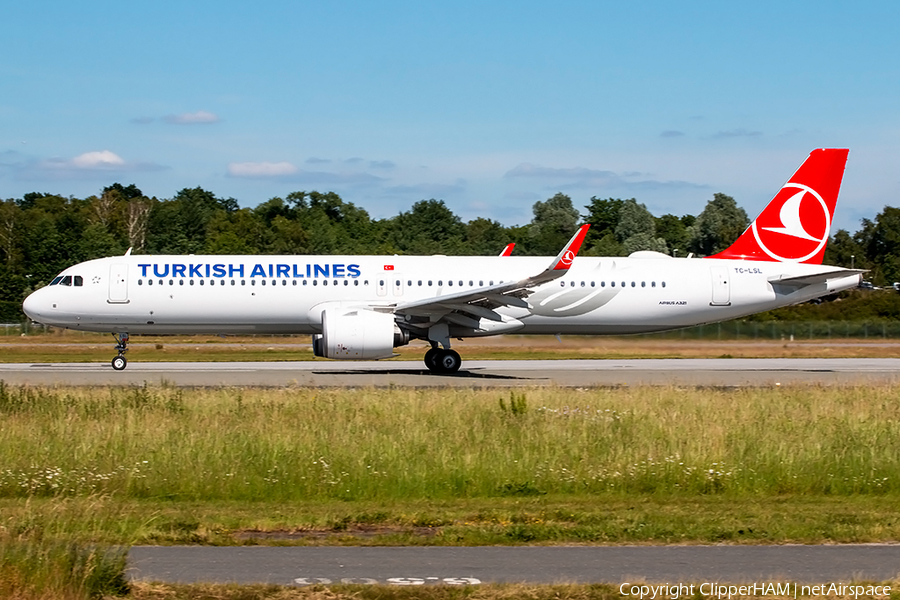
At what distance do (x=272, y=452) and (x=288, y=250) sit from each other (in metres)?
57.2

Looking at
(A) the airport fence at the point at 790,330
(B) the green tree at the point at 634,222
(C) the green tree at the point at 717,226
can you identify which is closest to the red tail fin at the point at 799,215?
(A) the airport fence at the point at 790,330

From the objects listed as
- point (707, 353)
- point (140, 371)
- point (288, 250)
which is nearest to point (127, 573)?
point (140, 371)

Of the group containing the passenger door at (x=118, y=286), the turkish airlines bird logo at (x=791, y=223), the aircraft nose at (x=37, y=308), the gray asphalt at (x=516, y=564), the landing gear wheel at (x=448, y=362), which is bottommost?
the gray asphalt at (x=516, y=564)

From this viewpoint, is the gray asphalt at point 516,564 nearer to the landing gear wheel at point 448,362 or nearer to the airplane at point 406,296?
the airplane at point 406,296

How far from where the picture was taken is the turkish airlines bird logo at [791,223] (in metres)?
32.4

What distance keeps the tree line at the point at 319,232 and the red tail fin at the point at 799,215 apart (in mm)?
29141

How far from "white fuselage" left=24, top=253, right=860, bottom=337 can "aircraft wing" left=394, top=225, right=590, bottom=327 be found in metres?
0.73

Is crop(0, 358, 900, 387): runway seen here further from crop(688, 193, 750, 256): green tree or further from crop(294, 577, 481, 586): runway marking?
crop(688, 193, 750, 256): green tree

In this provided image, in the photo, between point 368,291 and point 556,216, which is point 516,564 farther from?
point 556,216

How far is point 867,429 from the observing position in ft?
49.1

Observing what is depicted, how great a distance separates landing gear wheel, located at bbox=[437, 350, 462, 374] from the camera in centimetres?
2811

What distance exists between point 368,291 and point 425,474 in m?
16.9

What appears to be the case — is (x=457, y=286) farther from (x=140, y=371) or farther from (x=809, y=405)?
(x=809, y=405)

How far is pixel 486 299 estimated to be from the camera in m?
27.2
